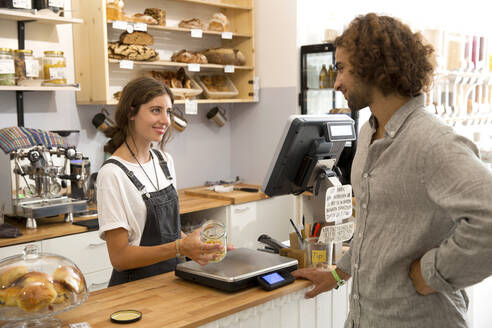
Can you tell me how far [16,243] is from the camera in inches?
111

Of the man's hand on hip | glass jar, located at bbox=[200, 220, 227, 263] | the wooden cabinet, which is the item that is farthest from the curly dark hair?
the wooden cabinet

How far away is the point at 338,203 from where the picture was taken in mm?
2025

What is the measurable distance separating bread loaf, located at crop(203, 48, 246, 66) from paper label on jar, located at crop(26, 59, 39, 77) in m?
1.56

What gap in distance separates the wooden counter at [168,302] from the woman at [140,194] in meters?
0.12

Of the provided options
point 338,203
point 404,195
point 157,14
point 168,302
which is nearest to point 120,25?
point 157,14

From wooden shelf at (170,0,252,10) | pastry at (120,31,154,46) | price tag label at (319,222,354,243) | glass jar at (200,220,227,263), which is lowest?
price tag label at (319,222,354,243)

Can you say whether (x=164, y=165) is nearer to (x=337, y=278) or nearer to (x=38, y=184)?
(x=337, y=278)

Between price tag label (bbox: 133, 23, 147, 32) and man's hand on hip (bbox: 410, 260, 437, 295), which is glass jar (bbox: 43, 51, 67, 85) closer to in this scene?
price tag label (bbox: 133, 23, 147, 32)

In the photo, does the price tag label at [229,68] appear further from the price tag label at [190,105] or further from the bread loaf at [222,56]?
the price tag label at [190,105]

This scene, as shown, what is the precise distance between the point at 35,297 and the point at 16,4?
7.26ft

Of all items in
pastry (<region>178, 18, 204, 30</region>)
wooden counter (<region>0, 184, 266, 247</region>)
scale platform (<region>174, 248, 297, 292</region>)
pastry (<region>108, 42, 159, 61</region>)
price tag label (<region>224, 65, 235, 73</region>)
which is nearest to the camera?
scale platform (<region>174, 248, 297, 292</region>)

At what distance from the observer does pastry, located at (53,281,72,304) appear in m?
1.50

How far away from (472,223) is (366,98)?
47 centimetres

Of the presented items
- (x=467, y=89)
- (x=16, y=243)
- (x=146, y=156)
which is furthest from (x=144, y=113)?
(x=467, y=89)
